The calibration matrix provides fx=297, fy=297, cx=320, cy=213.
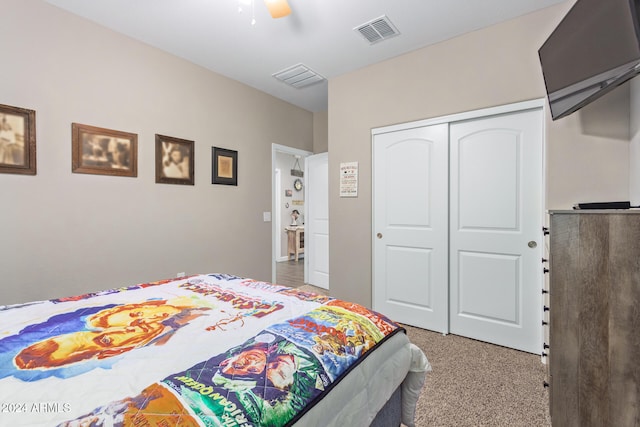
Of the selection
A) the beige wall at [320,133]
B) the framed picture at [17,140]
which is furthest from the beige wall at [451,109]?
the framed picture at [17,140]

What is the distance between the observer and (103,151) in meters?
2.48

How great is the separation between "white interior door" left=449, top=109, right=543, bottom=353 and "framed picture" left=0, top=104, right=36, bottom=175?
3335 mm

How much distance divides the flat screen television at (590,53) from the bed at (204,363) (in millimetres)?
1419

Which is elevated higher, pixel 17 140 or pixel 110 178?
pixel 17 140

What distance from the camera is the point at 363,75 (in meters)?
3.23

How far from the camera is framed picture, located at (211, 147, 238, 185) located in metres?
3.32

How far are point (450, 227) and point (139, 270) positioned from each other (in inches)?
114

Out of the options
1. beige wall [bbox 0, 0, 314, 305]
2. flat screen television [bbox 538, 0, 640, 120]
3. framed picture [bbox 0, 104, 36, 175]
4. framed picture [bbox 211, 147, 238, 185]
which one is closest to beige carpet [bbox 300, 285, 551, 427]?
flat screen television [bbox 538, 0, 640, 120]

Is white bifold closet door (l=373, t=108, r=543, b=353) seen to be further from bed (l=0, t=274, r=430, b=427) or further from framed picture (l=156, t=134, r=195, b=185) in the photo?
framed picture (l=156, t=134, r=195, b=185)

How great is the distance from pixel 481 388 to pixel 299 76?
10.9 feet

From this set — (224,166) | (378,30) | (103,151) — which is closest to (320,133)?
(224,166)

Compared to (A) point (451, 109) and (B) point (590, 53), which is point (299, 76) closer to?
(A) point (451, 109)

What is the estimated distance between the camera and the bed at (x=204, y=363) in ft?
2.21

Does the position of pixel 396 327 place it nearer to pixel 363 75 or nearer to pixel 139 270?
pixel 139 270
